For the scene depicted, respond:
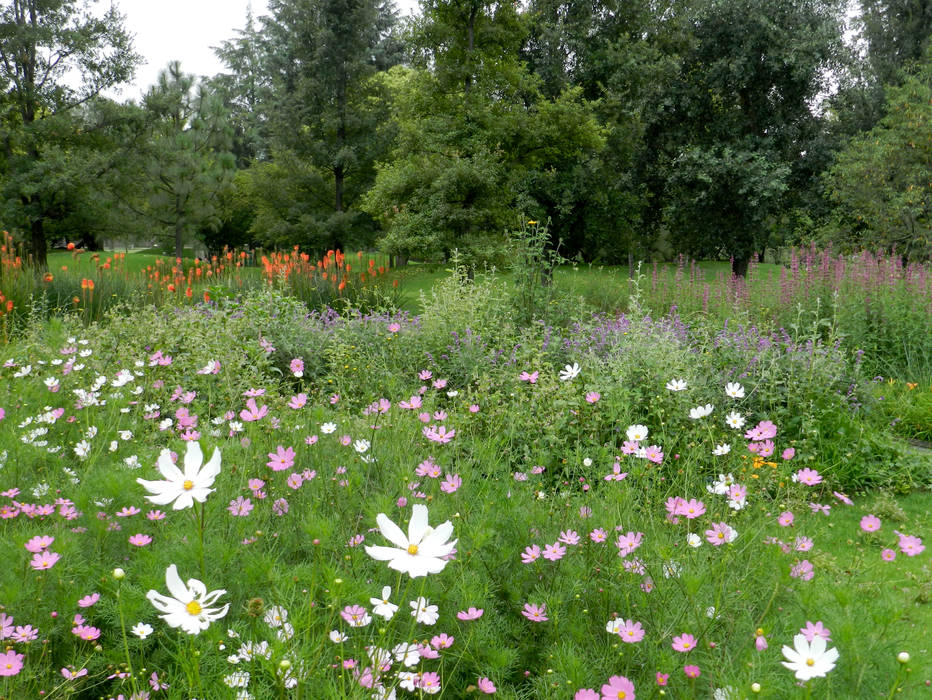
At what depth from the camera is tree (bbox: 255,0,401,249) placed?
18.4 meters

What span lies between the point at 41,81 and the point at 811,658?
19308mm

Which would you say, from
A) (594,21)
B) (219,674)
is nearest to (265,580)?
(219,674)

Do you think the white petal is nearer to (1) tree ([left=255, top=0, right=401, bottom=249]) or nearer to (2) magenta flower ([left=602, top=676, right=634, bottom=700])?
(2) magenta flower ([left=602, top=676, right=634, bottom=700])

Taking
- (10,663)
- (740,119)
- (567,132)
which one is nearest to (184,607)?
(10,663)

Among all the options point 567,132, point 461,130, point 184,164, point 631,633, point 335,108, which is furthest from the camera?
point 184,164

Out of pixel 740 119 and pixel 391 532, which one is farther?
pixel 740 119

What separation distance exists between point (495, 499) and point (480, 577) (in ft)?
1.13

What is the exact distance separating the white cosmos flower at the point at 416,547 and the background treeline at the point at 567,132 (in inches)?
413

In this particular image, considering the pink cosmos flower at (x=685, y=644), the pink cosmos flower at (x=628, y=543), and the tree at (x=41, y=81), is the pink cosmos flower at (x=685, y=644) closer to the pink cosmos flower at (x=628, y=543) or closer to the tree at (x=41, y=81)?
the pink cosmos flower at (x=628, y=543)

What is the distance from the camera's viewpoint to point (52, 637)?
62.6 inches

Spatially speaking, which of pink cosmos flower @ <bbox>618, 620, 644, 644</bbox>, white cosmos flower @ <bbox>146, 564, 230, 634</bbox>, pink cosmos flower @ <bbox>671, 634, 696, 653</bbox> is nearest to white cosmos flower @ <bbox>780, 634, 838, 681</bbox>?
pink cosmos flower @ <bbox>671, 634, 696, 653</bbox>

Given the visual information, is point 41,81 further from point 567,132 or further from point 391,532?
point 391,532

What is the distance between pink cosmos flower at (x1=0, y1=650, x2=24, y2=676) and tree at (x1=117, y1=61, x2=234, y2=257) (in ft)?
59.7

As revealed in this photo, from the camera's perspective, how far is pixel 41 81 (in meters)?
15.7
